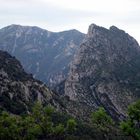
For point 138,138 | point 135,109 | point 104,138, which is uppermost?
point 135,109

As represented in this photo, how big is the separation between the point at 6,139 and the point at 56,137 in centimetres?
3894

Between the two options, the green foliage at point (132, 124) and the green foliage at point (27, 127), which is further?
the green foliage at point (27, 127)

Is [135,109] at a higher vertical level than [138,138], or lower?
higher

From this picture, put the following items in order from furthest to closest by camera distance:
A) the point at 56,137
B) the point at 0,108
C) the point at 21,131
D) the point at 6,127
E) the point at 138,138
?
the point at 0,108
the point at 56,137
the point at 21,131
the point at 6,127
the point at 138,138

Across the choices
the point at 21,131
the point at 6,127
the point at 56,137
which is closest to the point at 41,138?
the point at 56,137

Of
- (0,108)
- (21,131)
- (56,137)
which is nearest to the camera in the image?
(21,131)

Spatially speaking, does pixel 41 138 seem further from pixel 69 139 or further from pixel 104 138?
pixel 104 138

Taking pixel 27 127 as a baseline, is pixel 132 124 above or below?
above

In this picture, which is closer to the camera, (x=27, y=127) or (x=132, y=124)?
(x=132, y=124)

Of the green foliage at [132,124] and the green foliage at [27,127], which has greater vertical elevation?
the green foliage at [132,124]

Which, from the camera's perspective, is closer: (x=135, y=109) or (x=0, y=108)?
(x=135, y=109)

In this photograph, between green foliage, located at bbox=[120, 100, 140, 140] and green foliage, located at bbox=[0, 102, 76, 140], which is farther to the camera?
green foliage, located at bbox=[0, 102, 76, 140]

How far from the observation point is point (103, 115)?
5709 inches

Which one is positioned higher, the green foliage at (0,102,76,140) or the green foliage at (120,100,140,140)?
the green foliage at (120,100,140,140)
